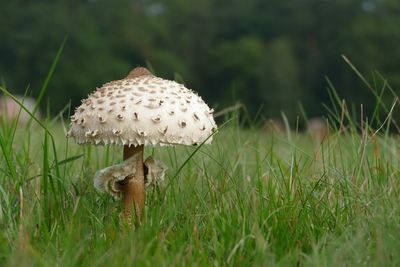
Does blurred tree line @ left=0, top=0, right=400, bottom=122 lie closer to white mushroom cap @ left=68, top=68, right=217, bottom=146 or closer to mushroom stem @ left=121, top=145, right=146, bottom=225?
mushroom stem @ left=121, top=145, right=146, bottom=225

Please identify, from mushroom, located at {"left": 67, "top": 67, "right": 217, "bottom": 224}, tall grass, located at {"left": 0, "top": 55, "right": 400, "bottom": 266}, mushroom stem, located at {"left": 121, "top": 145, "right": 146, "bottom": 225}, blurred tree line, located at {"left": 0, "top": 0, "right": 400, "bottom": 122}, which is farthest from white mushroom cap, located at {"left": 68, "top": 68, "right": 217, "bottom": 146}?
blurred tree line, located at {"left": 0, "top": 0, "right": 400, "bottom": 122}

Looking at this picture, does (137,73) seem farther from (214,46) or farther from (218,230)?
(214,46)

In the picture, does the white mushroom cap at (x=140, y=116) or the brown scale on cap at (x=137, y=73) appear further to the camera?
the brown scale on cap at (x=137, y=73)

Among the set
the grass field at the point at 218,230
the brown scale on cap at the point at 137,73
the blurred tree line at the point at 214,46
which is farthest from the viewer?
the blurred tree line at the point at 214,46

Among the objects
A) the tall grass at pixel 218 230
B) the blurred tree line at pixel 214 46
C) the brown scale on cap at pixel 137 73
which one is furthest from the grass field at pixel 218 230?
the blurred tree line at pixel 214 46

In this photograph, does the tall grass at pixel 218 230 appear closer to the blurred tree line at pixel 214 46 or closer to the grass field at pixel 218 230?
the grass field at pixel 218 230

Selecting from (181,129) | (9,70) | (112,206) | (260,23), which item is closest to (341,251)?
(181,129)
